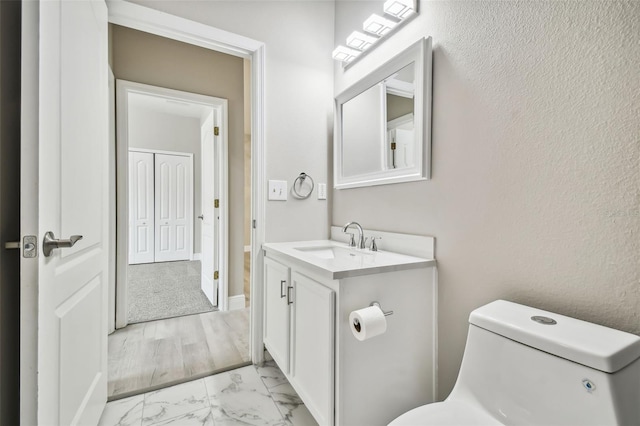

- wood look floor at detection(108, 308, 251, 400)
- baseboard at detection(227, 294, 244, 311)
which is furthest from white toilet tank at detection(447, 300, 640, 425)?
baseboard at detection(227, 294, 244, 311)

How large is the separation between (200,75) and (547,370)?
314cm

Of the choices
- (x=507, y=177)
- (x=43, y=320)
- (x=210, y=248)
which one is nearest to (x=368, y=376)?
(x=507, y=177)

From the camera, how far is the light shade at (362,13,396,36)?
4.90ft

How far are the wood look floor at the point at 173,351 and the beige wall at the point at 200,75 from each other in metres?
0.48

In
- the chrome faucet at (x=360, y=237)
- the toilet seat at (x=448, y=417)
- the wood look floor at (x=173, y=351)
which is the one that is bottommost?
the wood look floor at (x=173, y=351)

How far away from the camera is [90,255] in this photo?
121cm

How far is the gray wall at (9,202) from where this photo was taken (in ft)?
2.65

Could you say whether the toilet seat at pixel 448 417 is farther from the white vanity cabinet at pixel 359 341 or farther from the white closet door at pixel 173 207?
the white closet door at pixel 173 207

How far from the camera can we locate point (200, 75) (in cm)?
274

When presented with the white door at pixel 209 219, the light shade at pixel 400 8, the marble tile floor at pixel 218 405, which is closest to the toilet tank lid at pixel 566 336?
the marble tile floor at pixel 218 405

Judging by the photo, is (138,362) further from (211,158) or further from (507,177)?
(507,177)

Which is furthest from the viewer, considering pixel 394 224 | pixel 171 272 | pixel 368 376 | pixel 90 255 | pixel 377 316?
pixel 171 272

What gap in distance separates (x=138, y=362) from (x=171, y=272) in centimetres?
Result: 265

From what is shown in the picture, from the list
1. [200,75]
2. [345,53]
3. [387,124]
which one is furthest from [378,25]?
[200,75]
